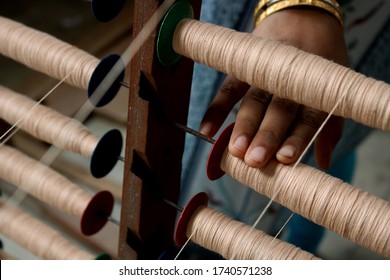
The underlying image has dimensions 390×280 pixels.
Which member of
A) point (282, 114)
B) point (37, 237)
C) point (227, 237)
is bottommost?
point (37, 237)

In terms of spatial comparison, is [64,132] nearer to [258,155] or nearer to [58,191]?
[58,191]

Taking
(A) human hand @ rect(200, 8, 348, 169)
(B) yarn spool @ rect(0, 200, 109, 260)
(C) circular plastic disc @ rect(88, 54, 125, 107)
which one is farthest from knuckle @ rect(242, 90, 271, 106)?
(B) yarn spool @ rect(0, 200, 109, 260)

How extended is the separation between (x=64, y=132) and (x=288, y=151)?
233mm

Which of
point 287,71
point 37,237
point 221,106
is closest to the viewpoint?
point 287,71

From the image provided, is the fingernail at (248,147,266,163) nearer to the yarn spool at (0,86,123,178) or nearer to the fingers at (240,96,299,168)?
the fingers at (240,96,299,168)

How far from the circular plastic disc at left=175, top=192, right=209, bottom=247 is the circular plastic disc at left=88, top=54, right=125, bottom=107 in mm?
116

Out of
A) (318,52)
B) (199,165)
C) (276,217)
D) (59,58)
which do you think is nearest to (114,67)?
(59,58)

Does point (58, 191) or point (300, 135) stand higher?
point (300, 135)

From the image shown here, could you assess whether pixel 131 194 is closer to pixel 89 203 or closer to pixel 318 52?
pixel 89 203

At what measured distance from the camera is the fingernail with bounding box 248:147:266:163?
40 centimetres

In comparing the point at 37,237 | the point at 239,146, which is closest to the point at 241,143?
the point at 239,146

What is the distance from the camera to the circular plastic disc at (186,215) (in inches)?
18.1

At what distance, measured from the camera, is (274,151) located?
0.41 meters

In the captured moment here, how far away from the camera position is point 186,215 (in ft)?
1.52
